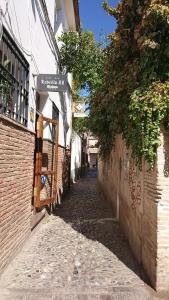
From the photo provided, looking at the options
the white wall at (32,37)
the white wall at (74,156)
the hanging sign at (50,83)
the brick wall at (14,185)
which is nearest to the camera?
the brick wall at (14,185)

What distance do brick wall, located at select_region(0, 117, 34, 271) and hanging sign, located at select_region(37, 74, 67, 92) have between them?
1.23 metres

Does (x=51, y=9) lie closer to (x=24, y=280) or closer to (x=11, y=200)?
(x=11, y=200)

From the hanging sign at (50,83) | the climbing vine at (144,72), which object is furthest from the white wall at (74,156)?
the climbing vine at (144,72)

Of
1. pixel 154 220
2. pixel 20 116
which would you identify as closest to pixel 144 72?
pixel 154 220

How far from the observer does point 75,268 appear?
5.45 meters

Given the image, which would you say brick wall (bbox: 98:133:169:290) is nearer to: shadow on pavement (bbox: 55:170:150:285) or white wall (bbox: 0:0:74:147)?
shadow on pavement (bbox: 55:170:150:285)

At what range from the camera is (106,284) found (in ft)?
15.7

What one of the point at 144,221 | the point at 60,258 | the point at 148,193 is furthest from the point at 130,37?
the point at 60,258

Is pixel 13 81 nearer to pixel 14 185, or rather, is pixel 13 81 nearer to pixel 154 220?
pixel 14 185

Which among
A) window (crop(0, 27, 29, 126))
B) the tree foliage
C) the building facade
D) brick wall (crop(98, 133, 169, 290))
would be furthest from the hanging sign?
the tree foliage

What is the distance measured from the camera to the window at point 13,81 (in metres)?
5.20

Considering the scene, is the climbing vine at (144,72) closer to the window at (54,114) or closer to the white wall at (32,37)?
the white wall at (32,37)

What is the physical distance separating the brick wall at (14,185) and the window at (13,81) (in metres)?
0.29

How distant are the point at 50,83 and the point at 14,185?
285 centimetres
